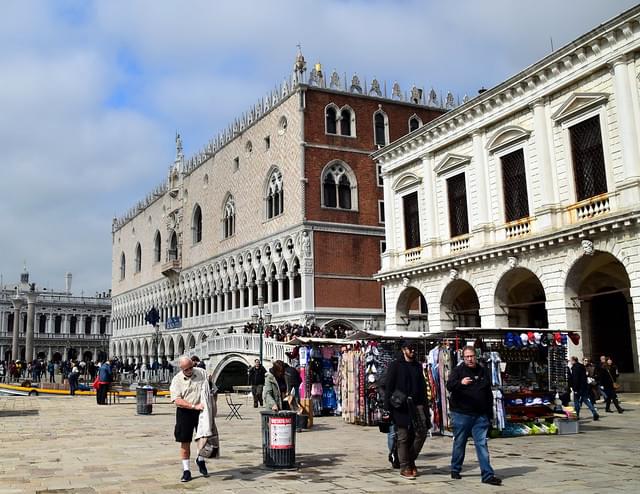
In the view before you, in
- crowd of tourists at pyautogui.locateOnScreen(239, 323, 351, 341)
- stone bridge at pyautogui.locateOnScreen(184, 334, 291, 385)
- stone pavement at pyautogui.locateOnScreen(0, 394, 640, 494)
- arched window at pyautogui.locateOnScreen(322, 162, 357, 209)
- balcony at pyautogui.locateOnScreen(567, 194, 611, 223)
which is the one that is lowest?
stone pavement at pyautogui.locateOnScreen(0, 394, 640, 494)

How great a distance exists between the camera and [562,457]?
10.4 m

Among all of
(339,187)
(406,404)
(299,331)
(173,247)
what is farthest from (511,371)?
(173,247)

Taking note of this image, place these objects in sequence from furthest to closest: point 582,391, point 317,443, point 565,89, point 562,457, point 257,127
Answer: point 257,127 → point 565,89 → point 582,391 → point 317,443 → point 562,457

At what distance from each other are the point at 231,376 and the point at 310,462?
30.5 meters

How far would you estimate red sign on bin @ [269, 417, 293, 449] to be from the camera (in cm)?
952

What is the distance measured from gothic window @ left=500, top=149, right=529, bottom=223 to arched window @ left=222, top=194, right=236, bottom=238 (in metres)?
24.5

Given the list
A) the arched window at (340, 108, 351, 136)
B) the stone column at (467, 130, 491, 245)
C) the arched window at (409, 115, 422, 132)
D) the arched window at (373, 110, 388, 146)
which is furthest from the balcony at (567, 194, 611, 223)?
the arched window at (409, 115, 422, 132)

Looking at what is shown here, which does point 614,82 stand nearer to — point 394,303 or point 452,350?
point 452,350

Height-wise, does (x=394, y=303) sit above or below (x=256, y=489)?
above

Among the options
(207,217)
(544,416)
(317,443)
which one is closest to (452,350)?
(544,416)

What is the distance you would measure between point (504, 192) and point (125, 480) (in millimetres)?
17693

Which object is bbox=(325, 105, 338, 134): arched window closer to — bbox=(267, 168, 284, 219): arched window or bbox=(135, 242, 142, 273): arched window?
bbox=(267, 168, 284, 219): arched window

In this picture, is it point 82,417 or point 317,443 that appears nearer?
point 317,443

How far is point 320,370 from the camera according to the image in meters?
19.1
